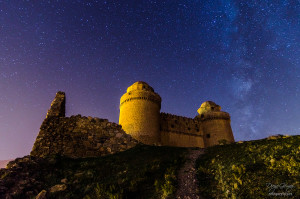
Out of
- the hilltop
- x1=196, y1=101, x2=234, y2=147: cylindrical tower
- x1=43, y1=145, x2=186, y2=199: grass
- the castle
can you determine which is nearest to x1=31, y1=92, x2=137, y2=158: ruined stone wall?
the castle

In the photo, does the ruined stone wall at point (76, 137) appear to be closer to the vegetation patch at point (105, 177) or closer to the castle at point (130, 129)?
the castle at point (130, 129)

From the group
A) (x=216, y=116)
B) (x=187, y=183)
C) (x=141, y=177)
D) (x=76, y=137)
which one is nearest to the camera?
(x=187, y=183)

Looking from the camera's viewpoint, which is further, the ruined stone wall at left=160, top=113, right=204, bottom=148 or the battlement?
the battlement

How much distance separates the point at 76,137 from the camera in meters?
11.7

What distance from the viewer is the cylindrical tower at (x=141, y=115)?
25.6 m

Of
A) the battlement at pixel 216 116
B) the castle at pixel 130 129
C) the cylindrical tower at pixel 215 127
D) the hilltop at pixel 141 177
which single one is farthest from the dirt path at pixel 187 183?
the battlement at pixel 216 116

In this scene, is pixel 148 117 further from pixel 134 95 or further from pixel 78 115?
pixel 78 115

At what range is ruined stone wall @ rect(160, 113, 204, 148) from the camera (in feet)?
106

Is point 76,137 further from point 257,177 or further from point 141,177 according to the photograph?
point 257,177

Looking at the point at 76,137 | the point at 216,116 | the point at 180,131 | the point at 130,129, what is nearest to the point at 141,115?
the point at 130,129

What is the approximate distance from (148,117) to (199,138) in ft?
44.2

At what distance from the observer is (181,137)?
33.5m

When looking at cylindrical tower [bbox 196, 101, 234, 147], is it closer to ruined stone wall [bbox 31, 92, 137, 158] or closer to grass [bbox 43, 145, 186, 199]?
ruined stone wall [bbox 31, 92, 137, 158]

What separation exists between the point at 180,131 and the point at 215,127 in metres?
6.87
